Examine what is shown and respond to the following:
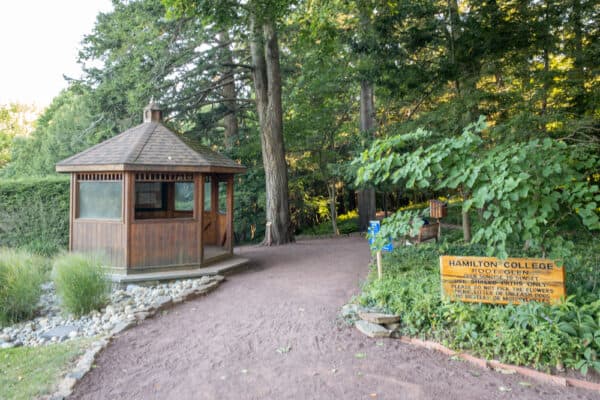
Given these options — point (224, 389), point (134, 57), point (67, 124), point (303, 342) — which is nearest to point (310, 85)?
point (134, 57)

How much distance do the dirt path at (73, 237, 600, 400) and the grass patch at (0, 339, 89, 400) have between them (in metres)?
0.32

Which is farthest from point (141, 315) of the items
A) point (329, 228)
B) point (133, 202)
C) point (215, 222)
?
point (329, 228)

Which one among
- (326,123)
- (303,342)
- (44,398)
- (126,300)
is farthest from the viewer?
(326,123)

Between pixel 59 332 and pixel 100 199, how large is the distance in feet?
10.9

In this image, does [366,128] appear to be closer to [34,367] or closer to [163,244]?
[163,244]

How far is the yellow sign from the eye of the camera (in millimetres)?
3979

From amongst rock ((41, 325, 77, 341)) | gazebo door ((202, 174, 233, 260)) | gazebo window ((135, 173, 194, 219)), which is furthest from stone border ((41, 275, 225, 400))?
gazebo window ((135, 173, 194, 219))

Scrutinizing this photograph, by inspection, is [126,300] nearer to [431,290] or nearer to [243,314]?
[243,314]

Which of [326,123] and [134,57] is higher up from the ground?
[134,57]

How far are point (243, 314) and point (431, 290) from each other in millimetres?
2532

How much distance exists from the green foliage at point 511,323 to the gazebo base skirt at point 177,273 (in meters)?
3.63

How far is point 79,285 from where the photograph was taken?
5.50m

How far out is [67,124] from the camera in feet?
67.4

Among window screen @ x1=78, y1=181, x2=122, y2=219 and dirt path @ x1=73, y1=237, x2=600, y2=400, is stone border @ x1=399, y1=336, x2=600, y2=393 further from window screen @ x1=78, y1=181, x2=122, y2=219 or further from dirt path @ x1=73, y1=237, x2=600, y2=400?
window screen @ x1=78, y1=181, x2=122, y2=219
